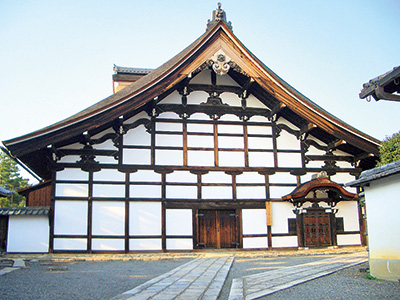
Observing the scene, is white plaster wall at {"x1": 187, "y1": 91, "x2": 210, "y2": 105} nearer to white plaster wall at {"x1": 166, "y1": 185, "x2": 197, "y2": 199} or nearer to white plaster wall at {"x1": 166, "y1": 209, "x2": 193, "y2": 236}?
white plaster wall at {"x1": 166, "y1": 185, "x2": 197, "y2": 199}

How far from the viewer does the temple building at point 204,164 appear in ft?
47.6

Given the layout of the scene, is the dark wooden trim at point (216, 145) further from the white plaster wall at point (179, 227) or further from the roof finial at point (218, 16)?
the roof finial at point (218, 16)

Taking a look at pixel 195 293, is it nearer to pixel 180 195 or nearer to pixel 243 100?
pixel 180 195

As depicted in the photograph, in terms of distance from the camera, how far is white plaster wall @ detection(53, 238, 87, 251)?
14250mm

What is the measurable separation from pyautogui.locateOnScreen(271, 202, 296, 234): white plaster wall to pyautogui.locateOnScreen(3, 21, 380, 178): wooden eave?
3.48 metres

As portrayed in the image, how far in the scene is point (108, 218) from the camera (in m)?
14.7

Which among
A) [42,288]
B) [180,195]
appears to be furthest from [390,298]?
[180,195]

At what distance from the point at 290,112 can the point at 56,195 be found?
9.76 m

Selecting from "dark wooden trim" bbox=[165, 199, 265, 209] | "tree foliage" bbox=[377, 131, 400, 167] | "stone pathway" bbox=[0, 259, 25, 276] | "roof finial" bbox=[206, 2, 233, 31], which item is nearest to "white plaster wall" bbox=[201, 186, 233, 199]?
"dark wooden trim" bbox=[165, 199, 265, 209]

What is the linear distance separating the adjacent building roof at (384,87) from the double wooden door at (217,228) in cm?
956

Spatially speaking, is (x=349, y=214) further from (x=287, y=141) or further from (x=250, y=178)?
(x=250, y=178)

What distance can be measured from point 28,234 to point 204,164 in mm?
6914

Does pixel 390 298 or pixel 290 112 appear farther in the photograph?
pixel 290 112

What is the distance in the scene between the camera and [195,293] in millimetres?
6348
